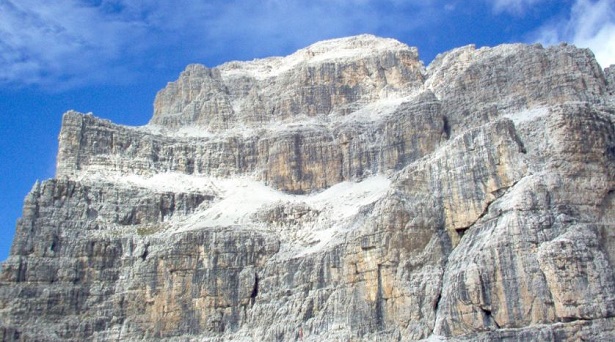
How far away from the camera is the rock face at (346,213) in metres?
73.6

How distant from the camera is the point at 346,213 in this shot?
99.9 metres

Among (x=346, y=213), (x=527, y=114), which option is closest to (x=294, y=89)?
(x=346, y=213)

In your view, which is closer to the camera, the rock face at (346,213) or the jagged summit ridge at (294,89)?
the rock face at (346,213)

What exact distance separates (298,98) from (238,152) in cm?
1451

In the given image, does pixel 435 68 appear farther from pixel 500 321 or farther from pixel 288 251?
pixel 500 321

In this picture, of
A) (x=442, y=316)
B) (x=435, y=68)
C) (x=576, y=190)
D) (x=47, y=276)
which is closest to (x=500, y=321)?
(x=442, y=316)

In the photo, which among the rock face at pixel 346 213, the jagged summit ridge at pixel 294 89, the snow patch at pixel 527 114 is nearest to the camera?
the rock face at pixel 346 213

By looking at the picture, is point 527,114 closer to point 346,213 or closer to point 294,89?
point 346,213

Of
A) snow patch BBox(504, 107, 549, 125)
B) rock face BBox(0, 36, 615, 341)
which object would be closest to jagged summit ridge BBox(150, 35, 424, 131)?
rock face BBox(0, 36, 615, 341)

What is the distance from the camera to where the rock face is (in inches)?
2896

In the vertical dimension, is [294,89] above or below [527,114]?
above

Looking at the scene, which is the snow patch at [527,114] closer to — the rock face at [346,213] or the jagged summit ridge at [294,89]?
the rock face at [346,213]

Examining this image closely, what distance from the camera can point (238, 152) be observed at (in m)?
121

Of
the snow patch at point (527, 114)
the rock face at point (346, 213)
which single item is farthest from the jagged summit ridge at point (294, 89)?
the snow patch at point (527, 114)
